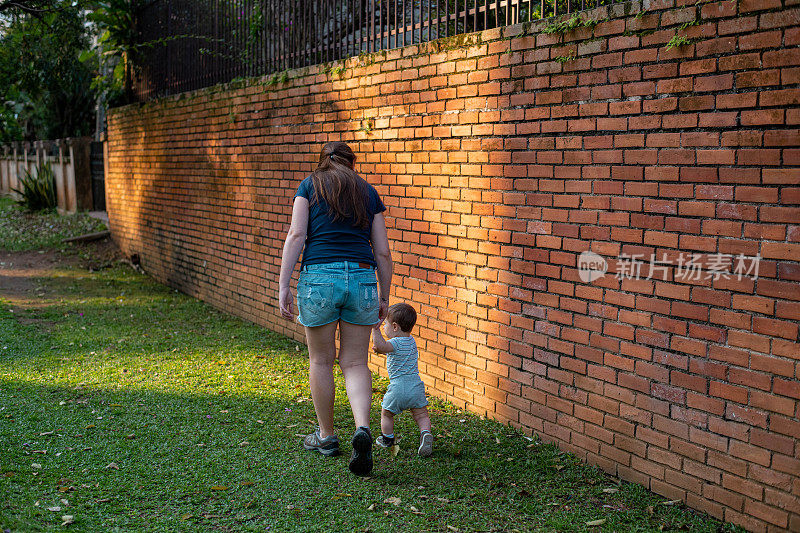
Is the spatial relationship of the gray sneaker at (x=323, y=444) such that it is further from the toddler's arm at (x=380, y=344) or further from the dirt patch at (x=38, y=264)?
the dirt patch at (x=38, y=264)

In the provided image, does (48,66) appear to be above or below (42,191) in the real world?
above

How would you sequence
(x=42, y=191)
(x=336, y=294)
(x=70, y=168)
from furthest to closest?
(x=42, y=191) → (x=70, y=168) → (x=336, y=294)

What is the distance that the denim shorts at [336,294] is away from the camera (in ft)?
13.3

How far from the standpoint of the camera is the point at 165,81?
10.7 m

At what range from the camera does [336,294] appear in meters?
4.04

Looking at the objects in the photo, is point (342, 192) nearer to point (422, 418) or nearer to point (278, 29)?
point (422, 418)

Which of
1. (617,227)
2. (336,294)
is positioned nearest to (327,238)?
(336,294)

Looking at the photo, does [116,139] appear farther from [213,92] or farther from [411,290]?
[411,290]

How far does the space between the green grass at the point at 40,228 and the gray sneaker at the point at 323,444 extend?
11.0 meters

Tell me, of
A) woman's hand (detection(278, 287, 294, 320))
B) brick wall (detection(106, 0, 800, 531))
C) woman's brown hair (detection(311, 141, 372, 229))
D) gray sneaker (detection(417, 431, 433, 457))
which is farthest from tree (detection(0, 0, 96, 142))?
gray sneaker (detection(417, 431, 433, 457))

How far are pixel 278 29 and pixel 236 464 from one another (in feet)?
17.0

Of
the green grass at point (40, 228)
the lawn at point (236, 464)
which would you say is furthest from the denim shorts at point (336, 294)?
A: the green grass at point (40, 228)

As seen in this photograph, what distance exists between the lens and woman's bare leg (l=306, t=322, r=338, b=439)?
165 inches

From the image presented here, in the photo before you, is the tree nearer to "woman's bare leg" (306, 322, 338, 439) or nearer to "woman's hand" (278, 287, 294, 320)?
"woman's hand" (278, 287, 294, 320)
